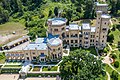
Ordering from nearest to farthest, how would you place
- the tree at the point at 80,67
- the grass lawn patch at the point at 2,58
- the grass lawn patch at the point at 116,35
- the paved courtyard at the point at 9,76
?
1. the tree at the point at 80,67
2. the paved courtyard at the point at 9,76
3. the grass lawn patch at the point at 2,58
4. the grass lawn patch at the point at 116,35

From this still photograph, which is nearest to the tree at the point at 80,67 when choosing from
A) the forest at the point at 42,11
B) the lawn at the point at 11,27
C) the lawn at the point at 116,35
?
the lawn at the point at 116,35

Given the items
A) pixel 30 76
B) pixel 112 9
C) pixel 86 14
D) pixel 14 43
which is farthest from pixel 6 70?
pixel 112 9

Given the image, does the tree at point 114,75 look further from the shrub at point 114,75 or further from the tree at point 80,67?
the tree at point 80,67

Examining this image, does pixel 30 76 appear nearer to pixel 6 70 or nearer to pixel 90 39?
pixel 6 70

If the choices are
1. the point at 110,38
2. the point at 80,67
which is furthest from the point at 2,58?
the point at 110,38

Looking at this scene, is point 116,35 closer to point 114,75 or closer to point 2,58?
point 114,75

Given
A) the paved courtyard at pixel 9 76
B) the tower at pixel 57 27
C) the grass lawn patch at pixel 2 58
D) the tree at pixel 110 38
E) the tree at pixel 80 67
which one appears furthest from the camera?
the tree at pixel 110 38
